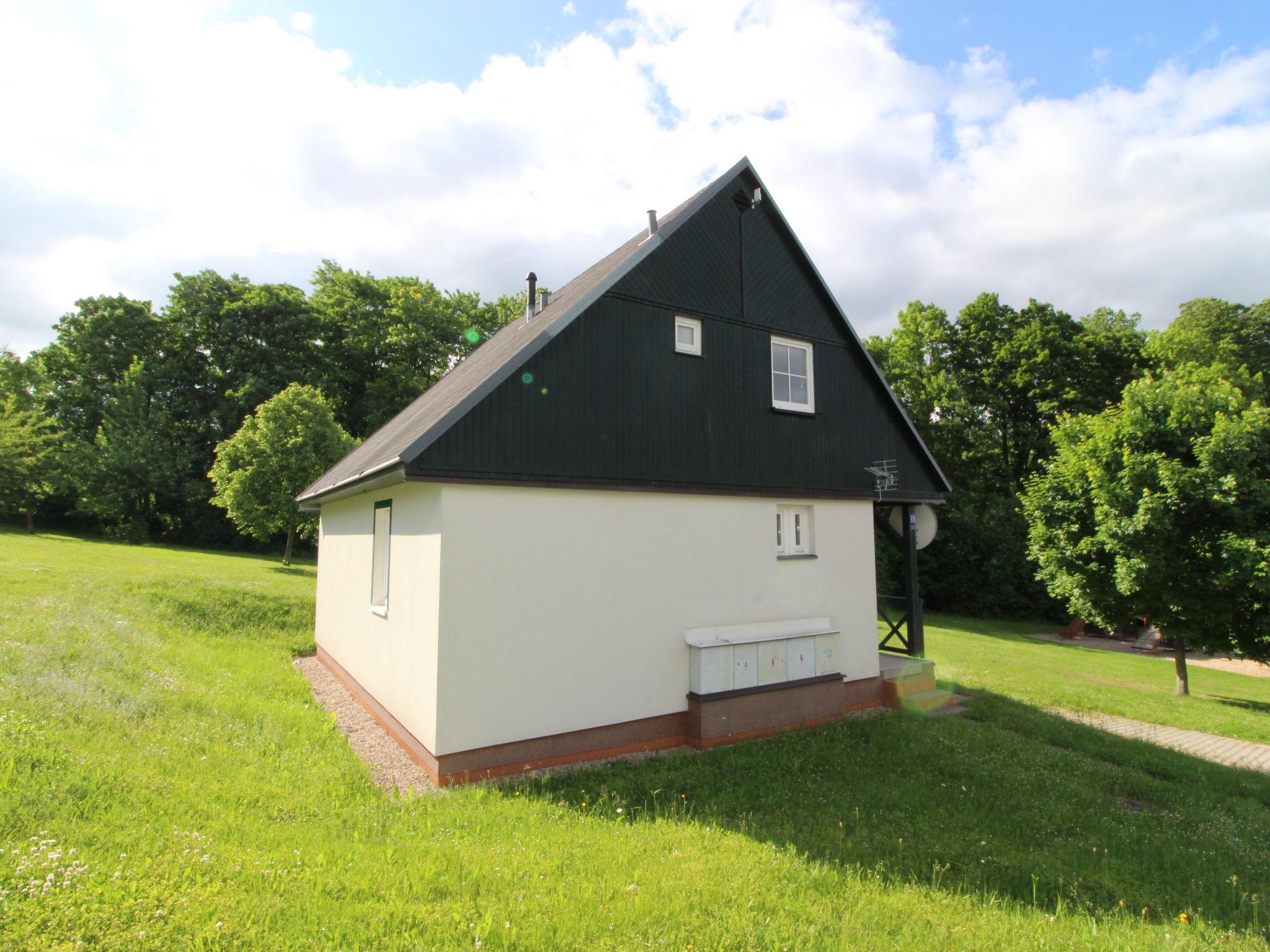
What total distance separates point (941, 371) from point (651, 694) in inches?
1336

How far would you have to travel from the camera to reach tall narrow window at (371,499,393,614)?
9414 mm

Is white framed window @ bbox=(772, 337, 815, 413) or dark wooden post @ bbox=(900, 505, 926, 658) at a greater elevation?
white framed window @ bbox=(772, 337, 815, 413)

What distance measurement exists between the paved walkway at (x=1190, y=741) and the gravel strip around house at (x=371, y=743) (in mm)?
10724

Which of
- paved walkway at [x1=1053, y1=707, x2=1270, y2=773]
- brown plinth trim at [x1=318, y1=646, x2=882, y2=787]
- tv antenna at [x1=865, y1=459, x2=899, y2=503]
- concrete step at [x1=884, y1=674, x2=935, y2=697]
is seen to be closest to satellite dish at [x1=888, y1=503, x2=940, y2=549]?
tv antenna at [x1=865, y1=459, x2=899, y2=503]

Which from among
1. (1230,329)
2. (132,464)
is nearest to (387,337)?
(132,464)

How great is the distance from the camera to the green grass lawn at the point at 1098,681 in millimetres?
12508

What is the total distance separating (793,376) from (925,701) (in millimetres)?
6097

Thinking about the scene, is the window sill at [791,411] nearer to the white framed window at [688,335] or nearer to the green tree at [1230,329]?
the white framed window at [688,335]

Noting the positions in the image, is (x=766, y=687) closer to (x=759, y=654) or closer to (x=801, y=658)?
(x=759, y=654)

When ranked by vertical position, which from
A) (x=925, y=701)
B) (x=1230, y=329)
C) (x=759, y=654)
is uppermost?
(x=1230, y=329)

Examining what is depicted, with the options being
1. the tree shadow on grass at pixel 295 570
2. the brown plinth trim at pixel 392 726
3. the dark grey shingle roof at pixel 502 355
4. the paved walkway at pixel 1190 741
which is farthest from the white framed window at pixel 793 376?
the tree shadow on grass at pixel 295 570

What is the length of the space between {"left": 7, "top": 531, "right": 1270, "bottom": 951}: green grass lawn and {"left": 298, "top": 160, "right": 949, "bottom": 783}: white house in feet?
2.70

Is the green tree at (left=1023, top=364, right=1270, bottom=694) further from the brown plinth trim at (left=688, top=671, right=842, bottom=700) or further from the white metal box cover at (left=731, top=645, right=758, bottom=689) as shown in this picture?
the white metal box cover at (left=731, top=645, right=758, bottom=689)

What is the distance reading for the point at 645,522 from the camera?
27.9 feet
